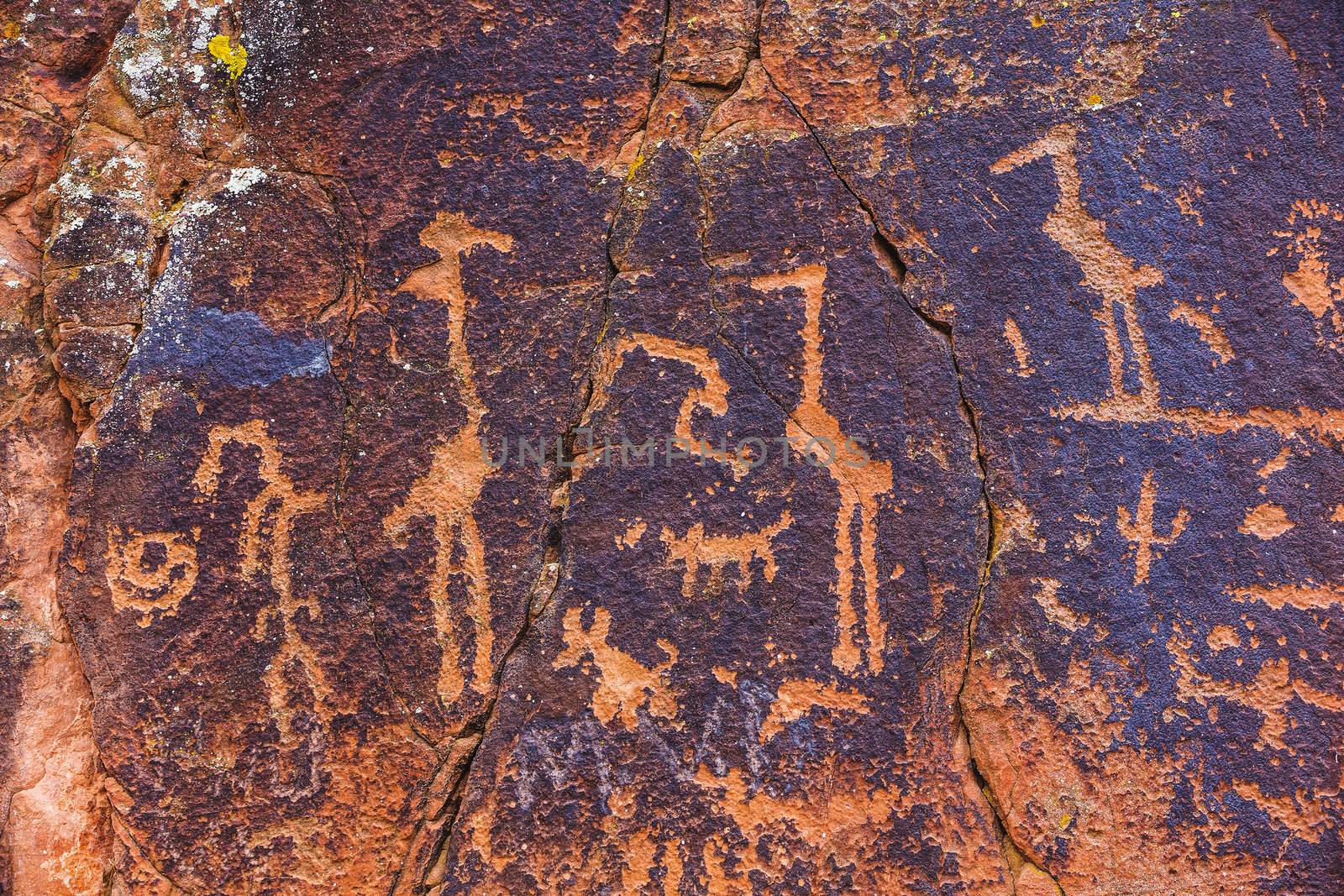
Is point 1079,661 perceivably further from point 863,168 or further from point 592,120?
point 592,120

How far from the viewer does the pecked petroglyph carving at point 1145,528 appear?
5.15ft

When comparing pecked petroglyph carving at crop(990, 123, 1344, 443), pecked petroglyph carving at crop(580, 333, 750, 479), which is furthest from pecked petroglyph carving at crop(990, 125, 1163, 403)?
pecked petroglyph carving at crop(580, 333, 750, 479)

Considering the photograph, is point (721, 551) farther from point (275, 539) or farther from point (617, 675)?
point (275, 539)

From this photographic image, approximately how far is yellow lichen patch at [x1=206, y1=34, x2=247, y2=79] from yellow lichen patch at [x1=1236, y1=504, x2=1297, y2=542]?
2.11m

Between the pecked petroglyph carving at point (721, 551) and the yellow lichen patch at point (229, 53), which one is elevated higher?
the yellow lichen patch at point (229, 53)

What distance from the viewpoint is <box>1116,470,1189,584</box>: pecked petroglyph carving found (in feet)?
5.15

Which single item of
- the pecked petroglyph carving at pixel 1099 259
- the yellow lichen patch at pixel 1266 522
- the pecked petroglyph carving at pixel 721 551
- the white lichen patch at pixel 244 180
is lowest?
the pecked petroglyph carving at pixel 721 551

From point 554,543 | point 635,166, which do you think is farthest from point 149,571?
point 635,166

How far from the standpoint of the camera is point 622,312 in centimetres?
164

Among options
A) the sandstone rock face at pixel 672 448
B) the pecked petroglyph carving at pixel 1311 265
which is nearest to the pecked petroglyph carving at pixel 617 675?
the sandstone rock face at pixel 672 448

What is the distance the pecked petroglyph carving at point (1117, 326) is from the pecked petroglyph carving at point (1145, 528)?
0.13 metres

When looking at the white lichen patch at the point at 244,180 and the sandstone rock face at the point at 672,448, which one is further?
the white lichen patch at the point at 244,180

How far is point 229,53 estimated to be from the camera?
1.68 m

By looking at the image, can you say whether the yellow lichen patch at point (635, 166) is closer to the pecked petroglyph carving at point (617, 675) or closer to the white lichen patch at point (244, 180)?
the white lichen patch at point (244, 180)
